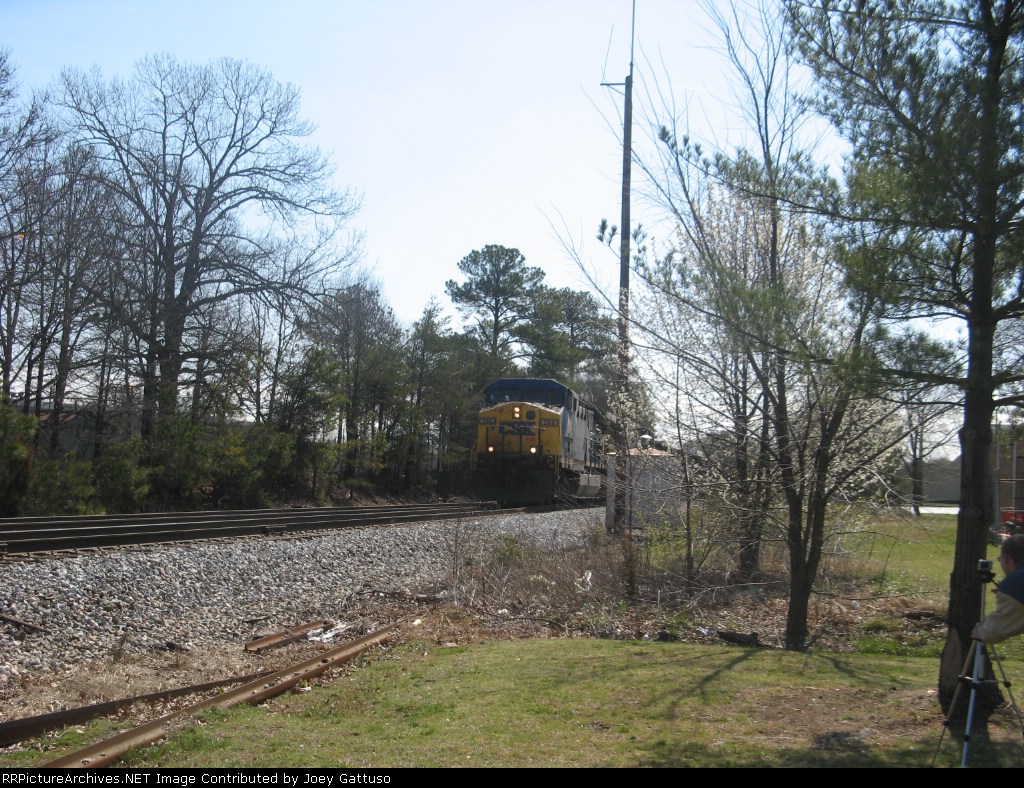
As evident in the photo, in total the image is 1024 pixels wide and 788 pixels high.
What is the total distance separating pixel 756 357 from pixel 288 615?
6521 mm

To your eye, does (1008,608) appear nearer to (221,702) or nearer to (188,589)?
(221,702)

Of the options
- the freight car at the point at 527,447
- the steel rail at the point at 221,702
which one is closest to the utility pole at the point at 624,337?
the steel rail at the point at 221,702

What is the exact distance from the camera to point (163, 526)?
14859 millimetres

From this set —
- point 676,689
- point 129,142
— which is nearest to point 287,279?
point 129,142

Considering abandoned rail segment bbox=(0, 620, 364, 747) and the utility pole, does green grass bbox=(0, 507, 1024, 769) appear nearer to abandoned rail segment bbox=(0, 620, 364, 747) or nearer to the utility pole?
abandoned rail segment bbox=(0, 620, 364, 747)

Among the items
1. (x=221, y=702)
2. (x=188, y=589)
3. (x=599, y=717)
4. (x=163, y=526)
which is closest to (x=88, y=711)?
(x=221, y=702)

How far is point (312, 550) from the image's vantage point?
14.1 m

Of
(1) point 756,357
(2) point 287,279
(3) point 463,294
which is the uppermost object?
(3) point 463,294

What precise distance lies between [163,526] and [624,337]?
923 centimetres

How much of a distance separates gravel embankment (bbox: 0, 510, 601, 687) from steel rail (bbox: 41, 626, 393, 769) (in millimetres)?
1908

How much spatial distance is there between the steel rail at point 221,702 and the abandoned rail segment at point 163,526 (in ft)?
17.5

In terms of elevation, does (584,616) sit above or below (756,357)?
below

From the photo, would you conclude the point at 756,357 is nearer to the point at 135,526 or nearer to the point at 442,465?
the point at 135,526

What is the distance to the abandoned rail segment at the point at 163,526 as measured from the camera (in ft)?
38.5
